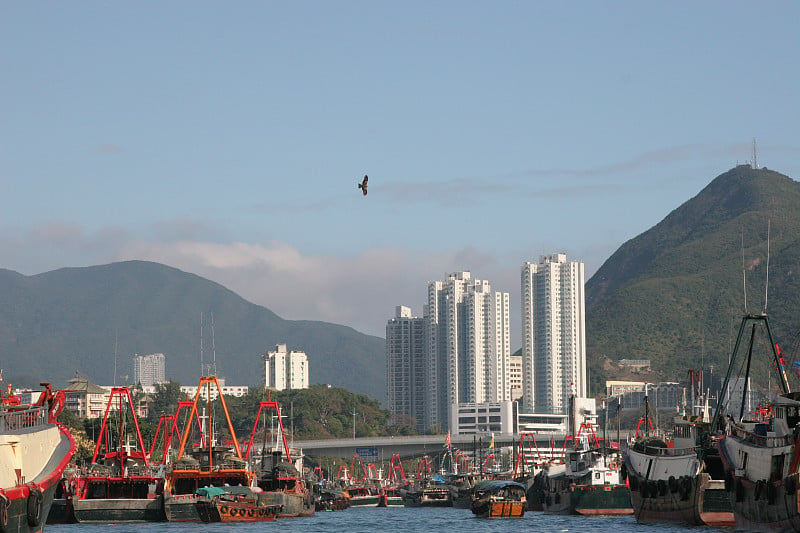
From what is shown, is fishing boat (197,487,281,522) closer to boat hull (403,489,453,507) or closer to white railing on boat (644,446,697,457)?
white railing on boat (644,446,697,457)

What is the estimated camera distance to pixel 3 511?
47.5 m

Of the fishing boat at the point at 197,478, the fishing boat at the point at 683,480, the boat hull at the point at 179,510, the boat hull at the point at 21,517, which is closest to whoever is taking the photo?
the boat hull at the point at 21,517

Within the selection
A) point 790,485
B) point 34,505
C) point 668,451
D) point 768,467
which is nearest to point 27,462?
point 34,505

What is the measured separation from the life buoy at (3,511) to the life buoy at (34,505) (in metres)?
2.23

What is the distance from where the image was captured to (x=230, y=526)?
3497 inches

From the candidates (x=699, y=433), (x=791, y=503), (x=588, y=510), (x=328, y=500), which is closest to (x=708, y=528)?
(x=699, y=433)

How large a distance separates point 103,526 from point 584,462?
47.3 metres

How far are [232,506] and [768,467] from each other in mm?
44337

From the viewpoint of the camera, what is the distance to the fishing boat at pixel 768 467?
57406mm

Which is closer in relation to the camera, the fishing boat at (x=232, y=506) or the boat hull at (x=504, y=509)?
the fishing boat at (x=232, y=506)

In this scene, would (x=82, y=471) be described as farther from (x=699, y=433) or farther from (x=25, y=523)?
(x=25, y=523)

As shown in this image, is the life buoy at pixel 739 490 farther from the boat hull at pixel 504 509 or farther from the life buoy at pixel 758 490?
the boat hull at pixel 504 509

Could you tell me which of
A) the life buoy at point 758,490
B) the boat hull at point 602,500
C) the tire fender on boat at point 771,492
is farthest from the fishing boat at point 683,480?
the boat hull at point 602,500

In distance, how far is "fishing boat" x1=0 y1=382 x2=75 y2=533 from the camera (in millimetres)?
49094
